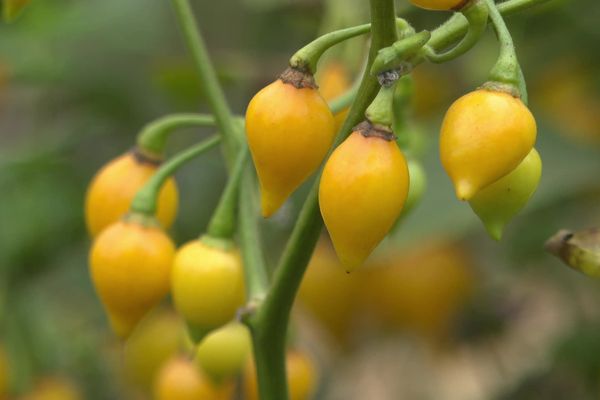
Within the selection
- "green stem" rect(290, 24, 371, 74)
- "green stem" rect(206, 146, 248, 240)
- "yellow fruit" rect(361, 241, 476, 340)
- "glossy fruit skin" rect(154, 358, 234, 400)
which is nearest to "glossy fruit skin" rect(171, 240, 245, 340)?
"green stem" rect(206, 146, 248, 240)

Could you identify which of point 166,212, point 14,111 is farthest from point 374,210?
point 14,111

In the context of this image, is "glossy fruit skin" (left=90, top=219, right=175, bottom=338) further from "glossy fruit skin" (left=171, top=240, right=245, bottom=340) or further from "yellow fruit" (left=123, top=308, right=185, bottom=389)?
"yellow fruit" (left=123, top=308, right=185, bottom=389)

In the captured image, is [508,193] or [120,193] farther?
[120,193]

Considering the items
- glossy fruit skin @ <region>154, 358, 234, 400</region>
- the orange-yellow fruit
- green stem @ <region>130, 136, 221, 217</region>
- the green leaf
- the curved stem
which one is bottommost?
glossy fruit skin @ <region>154, 358, 234, 400</region>

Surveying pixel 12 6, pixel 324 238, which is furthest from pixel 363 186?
pixel 324 238

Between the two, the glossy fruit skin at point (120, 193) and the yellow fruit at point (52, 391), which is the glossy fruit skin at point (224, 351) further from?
the yellow fruit at point (52, 391)

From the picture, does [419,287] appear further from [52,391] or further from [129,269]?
[129,269]
